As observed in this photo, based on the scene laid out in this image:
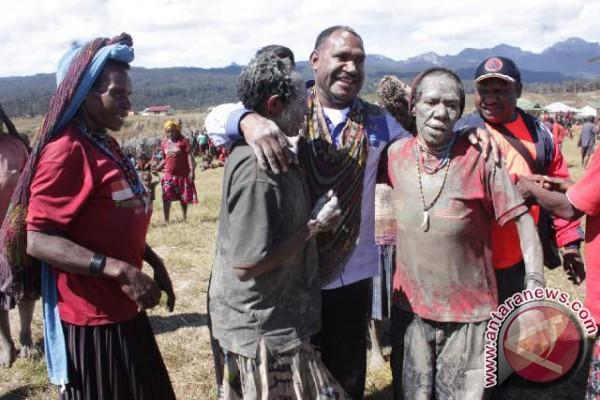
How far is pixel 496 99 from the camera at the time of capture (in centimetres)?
298

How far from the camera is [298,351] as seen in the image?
2184 mm

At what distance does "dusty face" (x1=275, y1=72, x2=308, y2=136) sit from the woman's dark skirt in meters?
1.10

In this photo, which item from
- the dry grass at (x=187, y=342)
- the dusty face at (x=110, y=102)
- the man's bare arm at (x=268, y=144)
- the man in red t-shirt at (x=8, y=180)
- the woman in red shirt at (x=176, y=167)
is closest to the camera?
the man's bare arm at (x=268, y=144)

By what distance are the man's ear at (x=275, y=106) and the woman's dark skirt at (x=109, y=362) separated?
3.65ft

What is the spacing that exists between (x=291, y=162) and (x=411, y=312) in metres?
0.99

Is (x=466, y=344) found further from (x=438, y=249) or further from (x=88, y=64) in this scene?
(x=88, y=64)

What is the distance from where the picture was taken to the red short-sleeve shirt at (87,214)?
6.82 feet

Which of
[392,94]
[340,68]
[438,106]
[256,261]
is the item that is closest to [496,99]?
[392,94]

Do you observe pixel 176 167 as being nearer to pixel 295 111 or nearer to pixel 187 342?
pixel 187 342

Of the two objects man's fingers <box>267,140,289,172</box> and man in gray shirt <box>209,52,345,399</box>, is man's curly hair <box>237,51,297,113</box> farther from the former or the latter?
man's fingers <box>267,140,289,172</box>

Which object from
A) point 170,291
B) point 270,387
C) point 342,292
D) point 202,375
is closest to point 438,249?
point 342,292

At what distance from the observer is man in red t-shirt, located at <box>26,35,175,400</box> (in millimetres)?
2090

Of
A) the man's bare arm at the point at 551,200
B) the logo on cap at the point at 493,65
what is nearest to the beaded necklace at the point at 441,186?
the man's bare arm at the point at 551,200

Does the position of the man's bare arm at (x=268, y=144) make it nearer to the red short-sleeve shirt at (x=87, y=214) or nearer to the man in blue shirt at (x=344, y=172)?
the man in blue shirt at (x=344, y=172)
